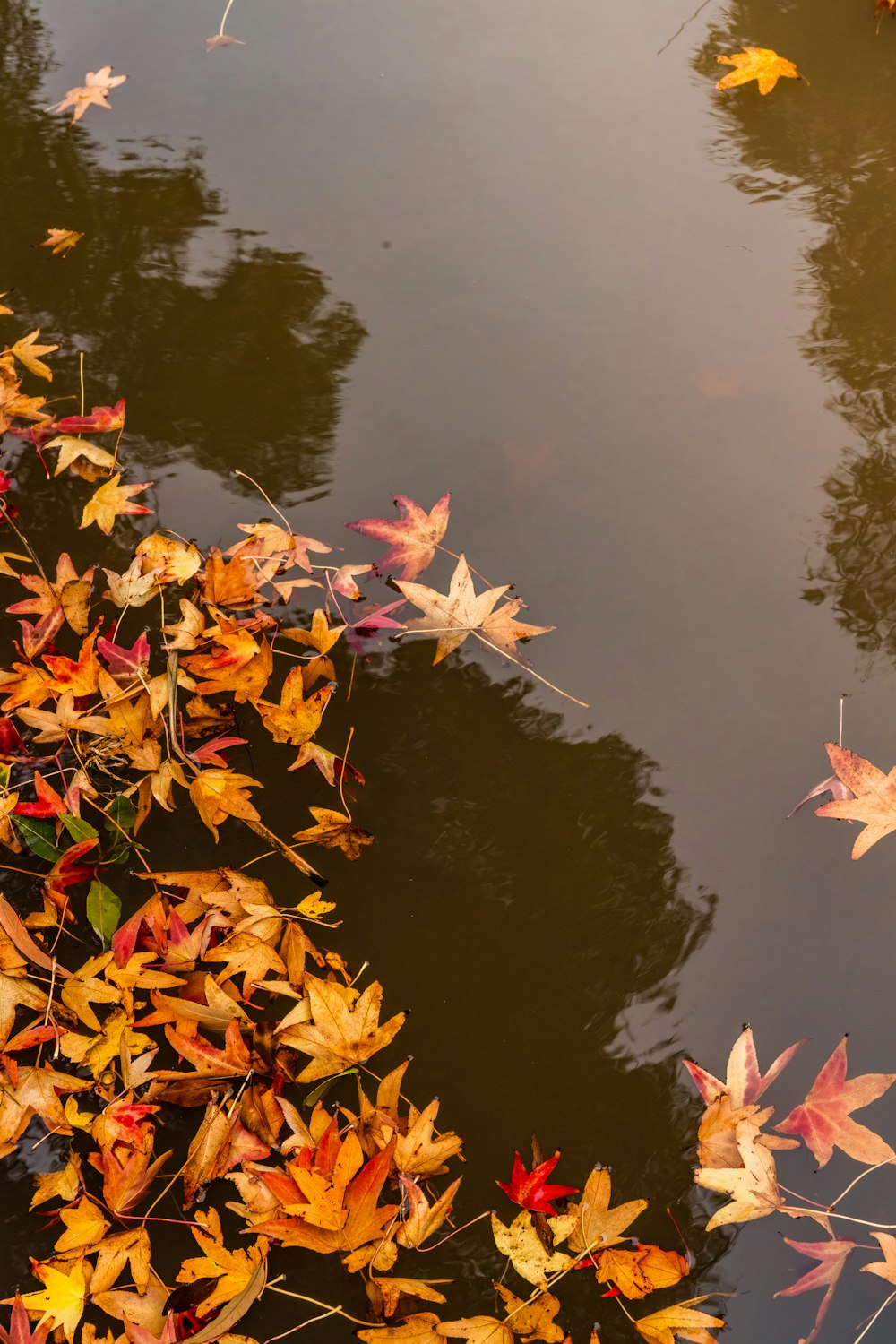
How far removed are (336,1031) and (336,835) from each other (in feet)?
0.92

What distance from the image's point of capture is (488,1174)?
3.86 feet

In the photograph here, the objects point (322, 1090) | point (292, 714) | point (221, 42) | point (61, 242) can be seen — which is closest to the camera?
point (322, 1090)

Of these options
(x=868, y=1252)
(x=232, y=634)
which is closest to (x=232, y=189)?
(x=232, y=634)

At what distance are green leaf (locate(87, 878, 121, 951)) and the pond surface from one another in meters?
0.13

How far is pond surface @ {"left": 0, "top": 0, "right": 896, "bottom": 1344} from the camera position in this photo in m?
1.25

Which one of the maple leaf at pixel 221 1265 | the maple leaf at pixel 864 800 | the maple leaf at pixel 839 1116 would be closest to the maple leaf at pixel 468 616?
the maple leaf at pixel 864 800

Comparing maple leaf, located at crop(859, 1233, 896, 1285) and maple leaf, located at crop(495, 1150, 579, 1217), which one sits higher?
maple leaf, located at crop(859, 1233, 896, 1285)

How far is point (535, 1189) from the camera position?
44.6 inches

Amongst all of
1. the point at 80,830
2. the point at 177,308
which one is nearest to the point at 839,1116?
the point at 80,830

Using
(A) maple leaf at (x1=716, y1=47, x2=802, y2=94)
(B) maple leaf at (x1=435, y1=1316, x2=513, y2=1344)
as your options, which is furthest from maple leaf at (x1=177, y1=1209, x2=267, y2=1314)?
(A) maple leaf at (x1=716, y1=47, x2=802, y2=94)

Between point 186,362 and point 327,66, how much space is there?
0.96 metres

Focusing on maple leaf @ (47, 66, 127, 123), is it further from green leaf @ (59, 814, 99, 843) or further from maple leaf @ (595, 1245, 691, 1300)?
maple leaf @ (595, 1245, 691, 1300)

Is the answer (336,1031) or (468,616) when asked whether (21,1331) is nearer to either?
(336,1031)

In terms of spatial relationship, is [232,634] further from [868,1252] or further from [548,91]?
[548,91]
